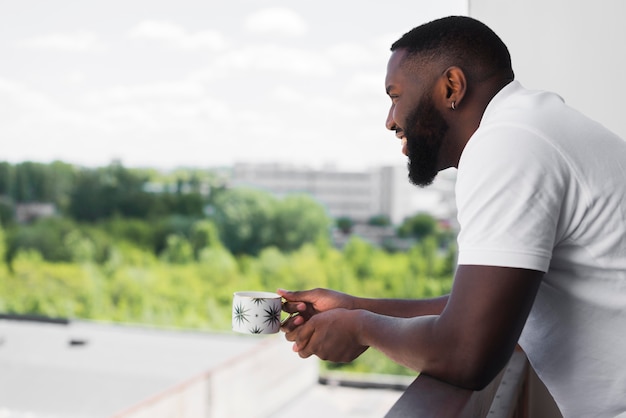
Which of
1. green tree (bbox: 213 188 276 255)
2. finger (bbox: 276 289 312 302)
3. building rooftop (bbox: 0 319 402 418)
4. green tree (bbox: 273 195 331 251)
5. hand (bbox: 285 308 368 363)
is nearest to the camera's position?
hand (bbox: 285 308 368 363)

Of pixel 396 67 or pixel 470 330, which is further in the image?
pixel 396 67

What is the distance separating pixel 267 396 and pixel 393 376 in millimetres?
1645

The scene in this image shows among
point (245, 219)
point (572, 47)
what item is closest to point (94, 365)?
point (245, 219)

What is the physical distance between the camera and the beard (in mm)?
1121

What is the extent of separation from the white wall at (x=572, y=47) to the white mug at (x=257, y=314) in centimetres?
118

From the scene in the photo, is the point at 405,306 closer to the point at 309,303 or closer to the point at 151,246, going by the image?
the point at 309,303

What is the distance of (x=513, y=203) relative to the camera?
2.84 ft

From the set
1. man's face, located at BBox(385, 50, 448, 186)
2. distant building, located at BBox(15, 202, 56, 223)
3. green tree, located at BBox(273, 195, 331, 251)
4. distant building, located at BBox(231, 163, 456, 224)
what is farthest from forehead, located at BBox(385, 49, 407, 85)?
distant building, located at BBox(15, 202, 56, 223)

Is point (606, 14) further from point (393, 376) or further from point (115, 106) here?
point (115, 106)

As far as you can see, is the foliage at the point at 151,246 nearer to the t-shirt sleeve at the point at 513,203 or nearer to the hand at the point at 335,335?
the hand at the point at 335,335

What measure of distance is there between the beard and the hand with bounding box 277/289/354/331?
0.31m

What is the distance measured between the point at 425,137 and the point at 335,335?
0.34 meters

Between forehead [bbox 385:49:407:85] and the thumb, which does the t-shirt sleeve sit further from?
the thumb

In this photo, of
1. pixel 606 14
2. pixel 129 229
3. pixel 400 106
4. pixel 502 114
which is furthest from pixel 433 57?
pixel 129 229
